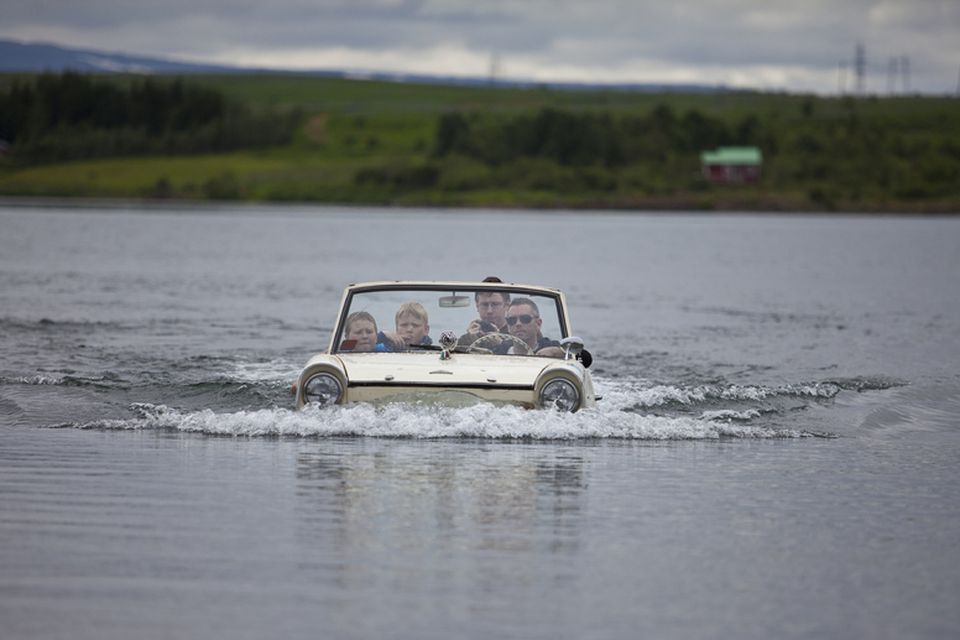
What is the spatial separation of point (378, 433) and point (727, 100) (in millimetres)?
186153

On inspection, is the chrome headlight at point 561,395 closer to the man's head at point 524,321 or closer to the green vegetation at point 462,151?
the man's head at point 524,321

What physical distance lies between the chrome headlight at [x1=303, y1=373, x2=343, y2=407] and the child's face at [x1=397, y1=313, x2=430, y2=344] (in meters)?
1.14

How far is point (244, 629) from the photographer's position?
7117 mm

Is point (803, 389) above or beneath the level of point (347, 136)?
beneath

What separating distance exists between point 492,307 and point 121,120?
16330 cm

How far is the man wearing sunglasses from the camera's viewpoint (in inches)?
573

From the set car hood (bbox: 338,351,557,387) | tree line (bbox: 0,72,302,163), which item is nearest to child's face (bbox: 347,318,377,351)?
car hood (bbox: 338,351,557,387)

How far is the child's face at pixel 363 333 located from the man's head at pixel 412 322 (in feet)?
0.76

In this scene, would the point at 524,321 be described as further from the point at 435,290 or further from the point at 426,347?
the point at 426,347

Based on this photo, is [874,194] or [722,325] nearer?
[722,325]

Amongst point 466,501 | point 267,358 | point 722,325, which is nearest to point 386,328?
point 466,501

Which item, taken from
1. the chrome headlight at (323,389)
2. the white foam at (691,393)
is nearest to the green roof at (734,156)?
the white foam at (691,393)

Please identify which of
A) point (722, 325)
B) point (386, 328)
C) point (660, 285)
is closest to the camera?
point (386, 328)

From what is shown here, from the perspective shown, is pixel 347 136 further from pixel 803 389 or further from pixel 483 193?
pixel 803 389
